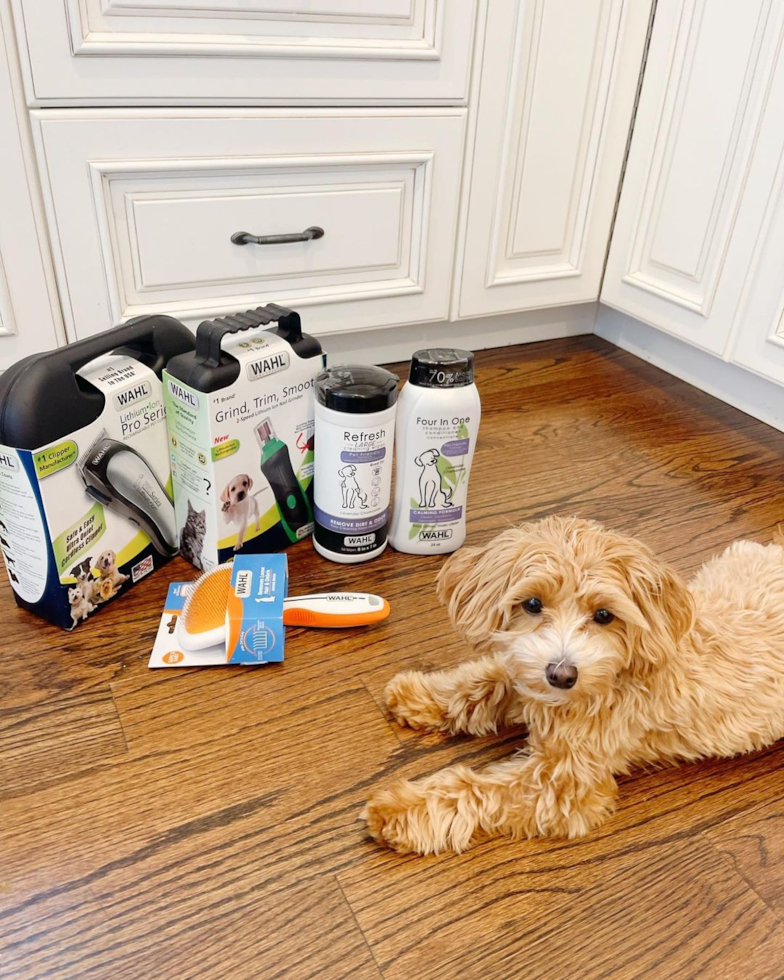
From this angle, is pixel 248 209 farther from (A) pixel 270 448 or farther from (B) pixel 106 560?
(B) pixel 106 560

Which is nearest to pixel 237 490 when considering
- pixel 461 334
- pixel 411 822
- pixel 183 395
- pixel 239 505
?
pixel 239 505

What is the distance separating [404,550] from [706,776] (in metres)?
0.47

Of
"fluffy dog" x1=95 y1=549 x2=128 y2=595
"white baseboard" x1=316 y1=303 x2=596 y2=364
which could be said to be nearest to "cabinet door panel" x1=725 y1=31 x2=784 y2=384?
"white baseboard" x1=316 y1=303 x2=596 y2=364

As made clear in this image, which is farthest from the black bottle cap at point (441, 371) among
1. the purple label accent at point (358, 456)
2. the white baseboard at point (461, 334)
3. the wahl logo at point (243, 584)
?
the white baseboard at point (461, 334)

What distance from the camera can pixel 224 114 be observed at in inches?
48.0

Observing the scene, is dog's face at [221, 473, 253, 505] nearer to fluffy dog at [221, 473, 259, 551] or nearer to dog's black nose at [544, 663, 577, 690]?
fluffy dog at [221, 473, 259, 551]

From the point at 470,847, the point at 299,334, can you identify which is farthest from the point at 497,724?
the point at 299,334

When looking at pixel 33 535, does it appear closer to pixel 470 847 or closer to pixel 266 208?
pixel 470 847

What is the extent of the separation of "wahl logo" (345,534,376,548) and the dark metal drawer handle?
1.76ft

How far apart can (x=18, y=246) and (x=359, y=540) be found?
656mm

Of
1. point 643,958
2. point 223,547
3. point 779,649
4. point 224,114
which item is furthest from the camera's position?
point 224,114

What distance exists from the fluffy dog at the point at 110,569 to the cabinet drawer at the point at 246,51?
640 mm

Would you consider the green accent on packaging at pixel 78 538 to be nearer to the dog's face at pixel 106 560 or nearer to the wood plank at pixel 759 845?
the dog's face at pixel 106 560

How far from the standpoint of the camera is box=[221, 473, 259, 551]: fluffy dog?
1.01m
